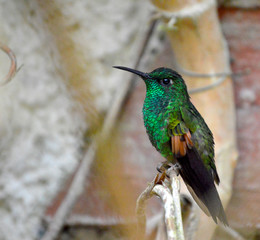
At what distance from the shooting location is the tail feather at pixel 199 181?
1.60 meters

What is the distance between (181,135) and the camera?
1670 millimetres

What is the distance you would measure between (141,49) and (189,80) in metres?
0.47

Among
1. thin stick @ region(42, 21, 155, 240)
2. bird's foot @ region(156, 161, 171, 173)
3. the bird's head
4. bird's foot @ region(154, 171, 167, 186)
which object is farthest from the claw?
thin stick @ region(42, 21, 155, 240)

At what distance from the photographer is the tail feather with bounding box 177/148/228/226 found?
160cm

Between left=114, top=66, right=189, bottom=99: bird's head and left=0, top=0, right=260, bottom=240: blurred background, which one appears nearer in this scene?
left=114, top=66, right=189, bottom=99: bird's head

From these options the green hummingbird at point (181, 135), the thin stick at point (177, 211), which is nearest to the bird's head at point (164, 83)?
the green hummingbird at point (181, 135)

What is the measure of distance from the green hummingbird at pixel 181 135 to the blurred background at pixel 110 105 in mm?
645

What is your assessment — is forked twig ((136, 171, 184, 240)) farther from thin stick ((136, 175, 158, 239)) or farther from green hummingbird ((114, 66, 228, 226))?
green hummingbird ((114, 66, 228, 226))

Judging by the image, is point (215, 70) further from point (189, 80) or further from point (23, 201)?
point (23, 201)

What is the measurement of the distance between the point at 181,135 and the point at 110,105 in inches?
50.7

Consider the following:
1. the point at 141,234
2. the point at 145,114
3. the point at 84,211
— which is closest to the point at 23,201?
the point at 84,211

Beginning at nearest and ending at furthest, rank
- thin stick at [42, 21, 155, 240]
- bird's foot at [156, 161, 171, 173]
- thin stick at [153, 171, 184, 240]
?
thin stick at [153, 171, 184, 240] < bird's foot at [156, 161, 171, 173] < thin stick at [42, 21, 155, 240]

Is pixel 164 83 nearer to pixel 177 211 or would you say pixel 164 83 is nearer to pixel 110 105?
pixel 177 211

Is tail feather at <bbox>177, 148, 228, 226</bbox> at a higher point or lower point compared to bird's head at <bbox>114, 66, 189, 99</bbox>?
lower
